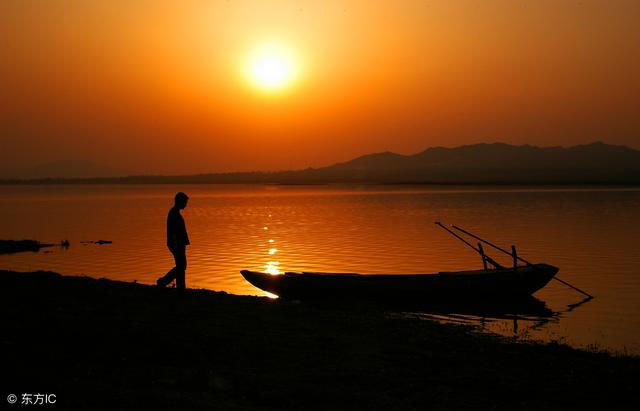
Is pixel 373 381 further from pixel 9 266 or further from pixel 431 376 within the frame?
pixel 9 266

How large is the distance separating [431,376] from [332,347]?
229 centimetres

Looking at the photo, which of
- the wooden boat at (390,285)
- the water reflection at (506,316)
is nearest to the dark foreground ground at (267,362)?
the water reflection at (506,316)

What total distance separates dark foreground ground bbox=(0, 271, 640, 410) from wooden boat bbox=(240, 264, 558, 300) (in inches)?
212

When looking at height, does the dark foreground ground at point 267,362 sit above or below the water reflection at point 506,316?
above

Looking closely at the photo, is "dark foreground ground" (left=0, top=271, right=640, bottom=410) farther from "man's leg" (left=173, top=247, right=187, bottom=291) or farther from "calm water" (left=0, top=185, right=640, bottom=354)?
"calm water" (left=0, top=185, right=640, bottom=354)

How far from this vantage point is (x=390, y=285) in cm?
2066

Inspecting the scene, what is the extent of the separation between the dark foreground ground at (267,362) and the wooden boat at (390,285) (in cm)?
538

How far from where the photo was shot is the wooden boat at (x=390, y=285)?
20.8 meters

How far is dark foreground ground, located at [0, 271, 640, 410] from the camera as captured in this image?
8.38 meters

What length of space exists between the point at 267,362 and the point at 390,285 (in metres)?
10.7

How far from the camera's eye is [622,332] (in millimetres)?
17297

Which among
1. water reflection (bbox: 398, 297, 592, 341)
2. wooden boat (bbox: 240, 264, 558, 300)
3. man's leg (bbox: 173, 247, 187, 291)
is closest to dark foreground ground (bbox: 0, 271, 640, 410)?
man's leg (bbox: 173, 247, 187, 291)

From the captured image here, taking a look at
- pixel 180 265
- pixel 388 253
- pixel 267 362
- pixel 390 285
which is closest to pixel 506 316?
pixel 390 285

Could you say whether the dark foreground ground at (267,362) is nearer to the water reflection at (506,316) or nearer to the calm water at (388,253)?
the water reflection at (506,316)
